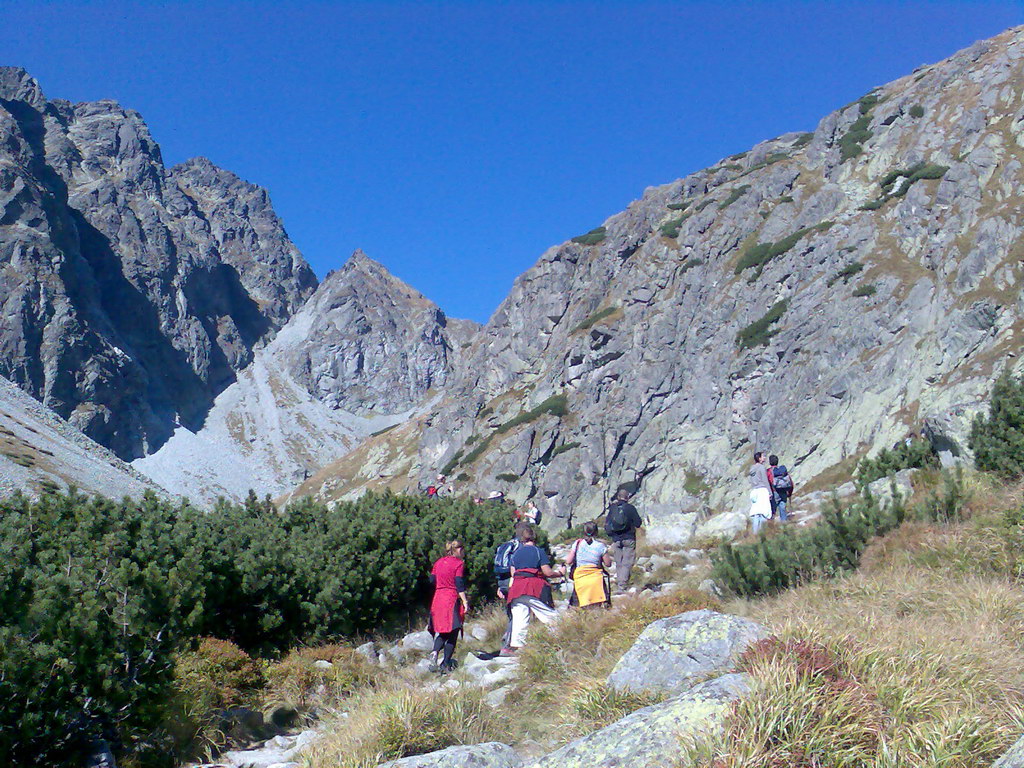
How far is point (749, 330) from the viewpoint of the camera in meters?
51.1

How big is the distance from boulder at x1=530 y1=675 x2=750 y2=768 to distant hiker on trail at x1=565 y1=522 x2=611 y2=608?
191 inches

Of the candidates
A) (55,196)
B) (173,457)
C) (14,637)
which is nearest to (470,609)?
(14,637)

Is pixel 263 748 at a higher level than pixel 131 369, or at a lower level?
lower

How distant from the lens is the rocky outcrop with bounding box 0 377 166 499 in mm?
21453

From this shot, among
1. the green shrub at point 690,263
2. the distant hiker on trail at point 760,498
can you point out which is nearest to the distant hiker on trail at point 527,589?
the distant hiker on trail at point 760,498

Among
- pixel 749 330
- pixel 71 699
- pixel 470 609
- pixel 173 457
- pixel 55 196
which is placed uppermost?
pixel 55 196

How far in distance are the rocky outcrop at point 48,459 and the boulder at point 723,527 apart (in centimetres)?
1501

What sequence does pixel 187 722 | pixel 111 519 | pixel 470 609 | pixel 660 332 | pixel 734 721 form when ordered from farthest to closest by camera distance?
pixel 660 332, pixel 470 609, pixel 111 519, pixel 187 722, pixel 734 721

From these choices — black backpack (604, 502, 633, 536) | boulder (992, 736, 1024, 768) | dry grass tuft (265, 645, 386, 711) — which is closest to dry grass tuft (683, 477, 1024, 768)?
boulder (992, 736, 1024, 768)

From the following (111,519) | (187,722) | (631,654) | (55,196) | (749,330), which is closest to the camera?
(631,654)

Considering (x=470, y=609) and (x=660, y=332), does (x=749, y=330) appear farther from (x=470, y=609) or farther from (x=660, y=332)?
(x=470, y=609)

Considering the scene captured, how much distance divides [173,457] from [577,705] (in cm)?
17676

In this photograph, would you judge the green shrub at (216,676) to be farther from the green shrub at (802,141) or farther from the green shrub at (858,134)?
the green shrub at (802,141)

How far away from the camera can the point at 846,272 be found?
4512 centimetres
